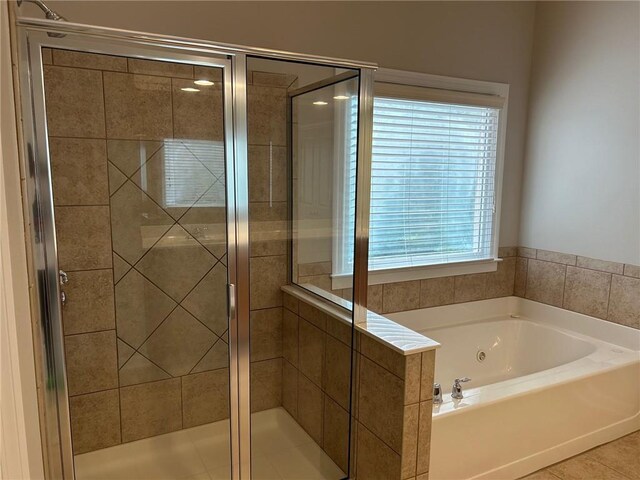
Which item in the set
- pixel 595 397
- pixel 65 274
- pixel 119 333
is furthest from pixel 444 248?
pixel 65 274

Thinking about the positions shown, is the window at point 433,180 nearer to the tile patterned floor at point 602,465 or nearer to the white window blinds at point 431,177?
the white window blinds at point 431,177

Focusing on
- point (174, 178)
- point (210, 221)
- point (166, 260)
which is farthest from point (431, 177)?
point (166, 260)

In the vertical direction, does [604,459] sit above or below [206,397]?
below

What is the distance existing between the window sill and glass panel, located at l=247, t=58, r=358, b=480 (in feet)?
1.83

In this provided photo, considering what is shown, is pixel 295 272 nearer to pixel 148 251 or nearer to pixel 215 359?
pixel 215 359

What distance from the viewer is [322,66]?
81.5 inches

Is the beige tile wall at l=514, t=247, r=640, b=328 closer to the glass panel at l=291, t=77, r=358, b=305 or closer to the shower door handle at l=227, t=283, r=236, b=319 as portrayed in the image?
the glass panel at l=291, t=77, r=358, b=305

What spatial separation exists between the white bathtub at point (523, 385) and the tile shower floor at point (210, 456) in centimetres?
66

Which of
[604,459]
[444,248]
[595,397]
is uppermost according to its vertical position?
[444,248]

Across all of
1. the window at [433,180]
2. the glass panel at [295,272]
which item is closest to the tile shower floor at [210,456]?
the glass panel at [295,272]

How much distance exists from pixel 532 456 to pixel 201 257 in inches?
77.3

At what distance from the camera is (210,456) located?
233cm

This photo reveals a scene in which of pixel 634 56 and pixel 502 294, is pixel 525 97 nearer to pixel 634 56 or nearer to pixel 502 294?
pixel 634 56

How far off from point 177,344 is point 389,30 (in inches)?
84.9
